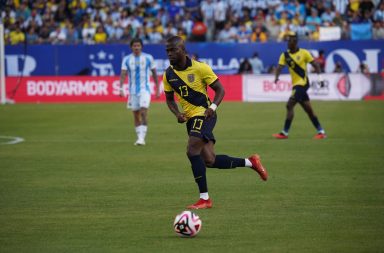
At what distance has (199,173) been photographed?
1115 centimetres

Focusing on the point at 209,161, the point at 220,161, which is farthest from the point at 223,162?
the point at 209,161

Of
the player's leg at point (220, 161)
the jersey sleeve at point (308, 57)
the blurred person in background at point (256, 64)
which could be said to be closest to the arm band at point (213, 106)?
the player's leg at point (220, 161)

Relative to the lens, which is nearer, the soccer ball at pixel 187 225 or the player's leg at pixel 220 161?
the soccer ball at pixel 187 225

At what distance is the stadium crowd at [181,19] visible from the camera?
37.5m

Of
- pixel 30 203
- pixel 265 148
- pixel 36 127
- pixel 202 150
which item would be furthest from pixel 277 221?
pixel 36 127

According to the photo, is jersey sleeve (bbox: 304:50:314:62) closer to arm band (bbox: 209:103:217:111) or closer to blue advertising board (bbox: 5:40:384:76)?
arm band (bbox: 209:103:217:111)

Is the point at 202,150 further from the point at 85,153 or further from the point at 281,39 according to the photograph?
the point at 281,39

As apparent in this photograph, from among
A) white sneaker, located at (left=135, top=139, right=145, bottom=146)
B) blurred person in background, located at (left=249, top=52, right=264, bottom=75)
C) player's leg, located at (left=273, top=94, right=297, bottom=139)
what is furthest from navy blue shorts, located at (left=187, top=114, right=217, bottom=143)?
blurred person in background, located at (left=249, top=52, right=264, bottom=75)

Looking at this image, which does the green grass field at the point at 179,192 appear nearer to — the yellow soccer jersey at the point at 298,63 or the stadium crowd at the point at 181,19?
the yellow soccer jersey at the point at 298,63

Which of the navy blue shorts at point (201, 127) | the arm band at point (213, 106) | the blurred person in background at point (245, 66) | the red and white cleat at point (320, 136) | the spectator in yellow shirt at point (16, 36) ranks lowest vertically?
the blurred person in background at point (245, 66)

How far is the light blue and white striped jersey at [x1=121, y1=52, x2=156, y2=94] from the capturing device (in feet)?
64.8

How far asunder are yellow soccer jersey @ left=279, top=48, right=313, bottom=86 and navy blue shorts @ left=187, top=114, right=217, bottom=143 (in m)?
9.77

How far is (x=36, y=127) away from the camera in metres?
25.0

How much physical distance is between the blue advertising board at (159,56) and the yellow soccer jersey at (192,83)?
25763 mm
